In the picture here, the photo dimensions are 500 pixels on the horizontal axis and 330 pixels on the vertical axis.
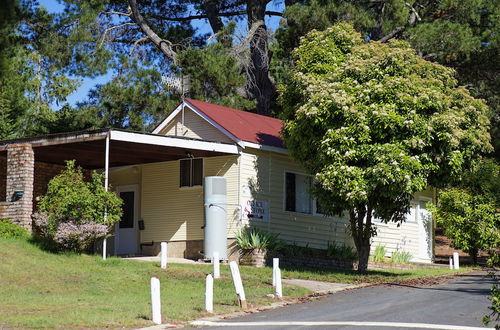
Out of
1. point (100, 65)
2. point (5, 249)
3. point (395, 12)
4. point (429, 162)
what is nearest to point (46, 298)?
point (5, 249)

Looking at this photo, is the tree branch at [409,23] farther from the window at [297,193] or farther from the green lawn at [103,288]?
the green lawn at [103,288]

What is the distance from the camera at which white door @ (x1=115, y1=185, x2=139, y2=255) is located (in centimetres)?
2455

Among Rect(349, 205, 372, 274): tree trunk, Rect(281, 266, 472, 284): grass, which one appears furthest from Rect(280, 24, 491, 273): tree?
Rect(281, 266, 472, 284): grass

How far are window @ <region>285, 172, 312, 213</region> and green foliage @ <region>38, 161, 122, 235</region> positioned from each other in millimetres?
6269

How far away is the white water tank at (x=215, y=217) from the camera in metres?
21.4

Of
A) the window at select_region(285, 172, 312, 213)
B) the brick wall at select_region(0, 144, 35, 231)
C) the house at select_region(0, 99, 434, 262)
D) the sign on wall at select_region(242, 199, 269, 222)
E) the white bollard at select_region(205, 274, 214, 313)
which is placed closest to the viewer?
the white bollard at select_region(205, 274, 214, 313)

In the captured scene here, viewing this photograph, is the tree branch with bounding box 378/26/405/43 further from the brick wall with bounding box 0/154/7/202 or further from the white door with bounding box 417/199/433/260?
the brick wall with bounding box 0/154/7/202

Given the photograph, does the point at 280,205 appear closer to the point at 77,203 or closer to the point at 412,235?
the point at 77,203

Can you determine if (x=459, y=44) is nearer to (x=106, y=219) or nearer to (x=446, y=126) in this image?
(x=446, y=126)

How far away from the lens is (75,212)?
1891 cm

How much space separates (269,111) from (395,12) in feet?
25.0

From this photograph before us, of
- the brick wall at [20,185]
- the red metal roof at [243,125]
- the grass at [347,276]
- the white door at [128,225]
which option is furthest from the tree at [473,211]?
the brick wall at [20,185]

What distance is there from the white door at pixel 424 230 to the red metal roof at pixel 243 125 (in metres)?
7.06

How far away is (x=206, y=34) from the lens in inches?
1422
